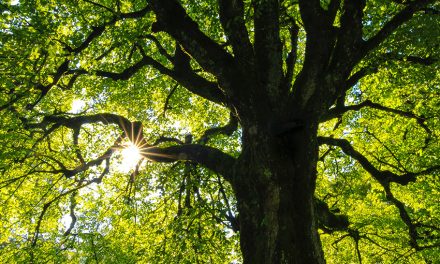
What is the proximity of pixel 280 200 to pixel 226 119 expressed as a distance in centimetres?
1141

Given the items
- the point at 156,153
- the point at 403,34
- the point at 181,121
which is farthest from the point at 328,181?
the point at 156,153

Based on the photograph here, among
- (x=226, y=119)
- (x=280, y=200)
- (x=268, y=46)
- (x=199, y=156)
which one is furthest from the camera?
(x=226, y=119)

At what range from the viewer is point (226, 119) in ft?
57.0

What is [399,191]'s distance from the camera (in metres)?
17.2

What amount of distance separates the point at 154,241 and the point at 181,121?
753 centimetres

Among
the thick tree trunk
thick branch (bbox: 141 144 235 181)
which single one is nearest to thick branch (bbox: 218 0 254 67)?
the thick tree trunk

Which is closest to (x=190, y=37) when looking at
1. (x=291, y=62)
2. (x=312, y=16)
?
(x=312, y=16)

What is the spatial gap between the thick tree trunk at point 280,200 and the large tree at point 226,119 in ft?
0.08

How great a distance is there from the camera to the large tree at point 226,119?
654 centimetres

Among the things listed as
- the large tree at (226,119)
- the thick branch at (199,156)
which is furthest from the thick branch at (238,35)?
the thick branch at (199,156)

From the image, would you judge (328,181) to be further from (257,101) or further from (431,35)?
(257,101)

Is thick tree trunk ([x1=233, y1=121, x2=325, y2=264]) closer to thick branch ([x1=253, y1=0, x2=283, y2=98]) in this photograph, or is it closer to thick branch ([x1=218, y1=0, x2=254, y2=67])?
thick branch ([x1=253, y1=0, x2=283, y2=98])

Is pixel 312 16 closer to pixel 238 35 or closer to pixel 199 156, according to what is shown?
pixel 238 35

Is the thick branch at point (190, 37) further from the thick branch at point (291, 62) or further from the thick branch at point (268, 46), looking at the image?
the thick branch at point (291, 62)
